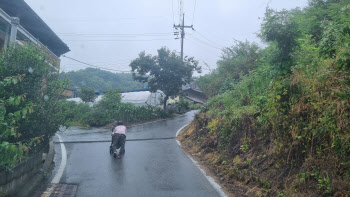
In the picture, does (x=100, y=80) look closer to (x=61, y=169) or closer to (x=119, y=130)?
(x=119, y=130)

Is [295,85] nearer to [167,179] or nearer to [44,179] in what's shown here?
[167,179]

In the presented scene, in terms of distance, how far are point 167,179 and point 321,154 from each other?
3816mm

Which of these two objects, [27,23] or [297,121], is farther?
[27,23]

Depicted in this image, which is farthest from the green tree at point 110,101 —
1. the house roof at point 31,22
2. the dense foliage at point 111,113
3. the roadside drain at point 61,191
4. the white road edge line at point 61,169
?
the roadside drain at point 61,191

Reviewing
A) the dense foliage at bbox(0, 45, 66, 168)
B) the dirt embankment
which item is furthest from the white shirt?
the dirt embankment

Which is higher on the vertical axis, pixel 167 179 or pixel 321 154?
pixel 321 154

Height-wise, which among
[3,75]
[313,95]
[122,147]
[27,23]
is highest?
[27,23]

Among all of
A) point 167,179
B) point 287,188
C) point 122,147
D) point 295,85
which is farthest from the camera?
point 122,147

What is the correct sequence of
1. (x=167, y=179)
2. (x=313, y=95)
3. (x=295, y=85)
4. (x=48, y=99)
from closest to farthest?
1. (x=313, y=95)
2. (x=295, y=85)
3. (x=167, y=179)
4. (x=48, y=99)

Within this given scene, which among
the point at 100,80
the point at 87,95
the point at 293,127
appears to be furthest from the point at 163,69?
the point at 100,80

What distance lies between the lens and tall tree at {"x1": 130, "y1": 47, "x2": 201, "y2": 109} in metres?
29.8

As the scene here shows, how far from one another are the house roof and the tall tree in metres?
9.63

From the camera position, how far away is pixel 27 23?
15945 millimetres

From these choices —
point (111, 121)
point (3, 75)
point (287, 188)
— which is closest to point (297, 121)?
point (287, 188)
